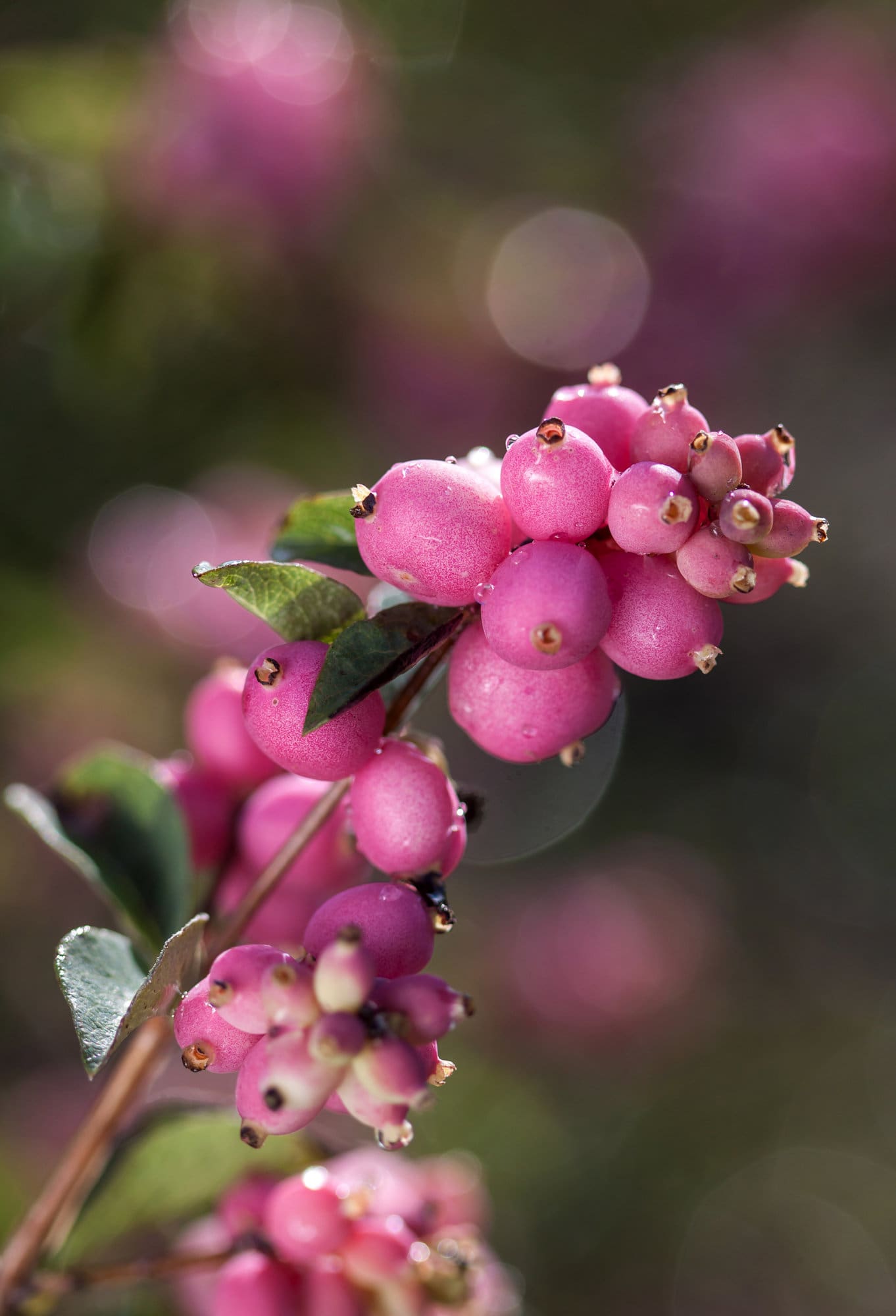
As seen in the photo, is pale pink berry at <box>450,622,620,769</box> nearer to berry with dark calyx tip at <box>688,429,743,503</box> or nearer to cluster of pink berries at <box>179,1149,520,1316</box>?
berry with dark calyx tip at <box>688,429,743,503</box>

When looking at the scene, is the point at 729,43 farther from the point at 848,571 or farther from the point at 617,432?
the point at 617,432

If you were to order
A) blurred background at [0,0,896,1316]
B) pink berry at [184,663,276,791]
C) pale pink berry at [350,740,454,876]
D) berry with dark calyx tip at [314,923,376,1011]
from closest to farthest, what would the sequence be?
berry with dark calyx tip at [314,923,376,1011], pale pink berry at [350,740,454,876], pink berry at [184,663,276,791], blurred background at [0,0,896,1316]

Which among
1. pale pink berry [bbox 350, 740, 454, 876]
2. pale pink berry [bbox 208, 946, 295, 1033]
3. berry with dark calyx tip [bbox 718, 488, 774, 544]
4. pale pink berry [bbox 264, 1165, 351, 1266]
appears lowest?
pale pink berry [bbox 264, 1165, 351, 1266]

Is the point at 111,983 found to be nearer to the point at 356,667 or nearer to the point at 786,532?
the point at 356,667

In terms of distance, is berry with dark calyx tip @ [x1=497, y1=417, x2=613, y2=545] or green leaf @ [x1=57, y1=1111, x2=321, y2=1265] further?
green leaf @ [x1=57, y1=1111, x2=321, y2=1265]

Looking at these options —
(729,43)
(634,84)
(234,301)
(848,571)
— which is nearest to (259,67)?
(234,301)

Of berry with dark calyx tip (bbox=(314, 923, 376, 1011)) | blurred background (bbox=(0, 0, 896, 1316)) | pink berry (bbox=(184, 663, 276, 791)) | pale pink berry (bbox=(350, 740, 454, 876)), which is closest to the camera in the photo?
berry with dark calyx tip (bbox=(314, 923, 376, 1011))

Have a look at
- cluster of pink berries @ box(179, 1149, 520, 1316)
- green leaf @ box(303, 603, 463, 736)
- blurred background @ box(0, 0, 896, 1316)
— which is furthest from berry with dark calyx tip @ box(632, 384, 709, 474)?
blurred background @ box(0, 0, 896, 1316)
